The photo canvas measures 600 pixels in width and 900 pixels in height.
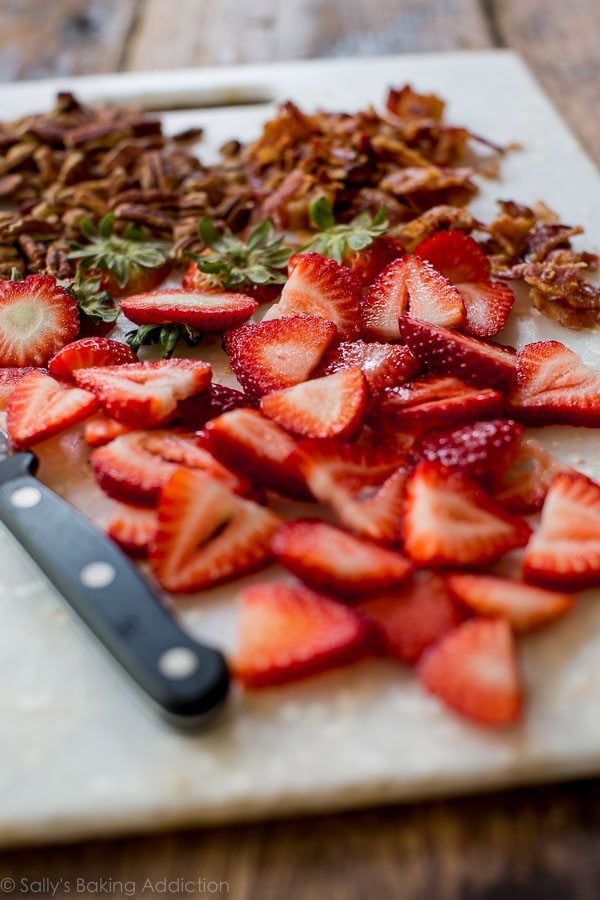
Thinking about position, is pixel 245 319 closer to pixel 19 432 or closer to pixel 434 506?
pixel 19 432

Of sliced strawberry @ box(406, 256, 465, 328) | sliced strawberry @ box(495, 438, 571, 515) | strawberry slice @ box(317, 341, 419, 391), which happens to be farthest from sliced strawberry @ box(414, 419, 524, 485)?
sliced strawberry @ box(406, 256, 465, 328)

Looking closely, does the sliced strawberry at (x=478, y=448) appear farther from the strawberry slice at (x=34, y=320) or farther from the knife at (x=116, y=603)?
the strawberry slice at (x=34, y=320)

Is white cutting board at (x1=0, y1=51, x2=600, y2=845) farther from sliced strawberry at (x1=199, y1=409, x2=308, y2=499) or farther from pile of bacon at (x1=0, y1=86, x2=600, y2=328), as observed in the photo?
pile of bacon at (x1=0, y1=86, x2=600, y2=328)

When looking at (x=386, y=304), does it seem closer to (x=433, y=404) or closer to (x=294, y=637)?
(x=433, y=404)

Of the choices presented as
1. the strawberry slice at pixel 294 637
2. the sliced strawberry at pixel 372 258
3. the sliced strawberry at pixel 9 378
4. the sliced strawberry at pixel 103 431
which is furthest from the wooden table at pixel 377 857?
the sliced strawberry at pixel 372 258

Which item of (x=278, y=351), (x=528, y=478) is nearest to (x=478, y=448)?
(x=528, y=478)
